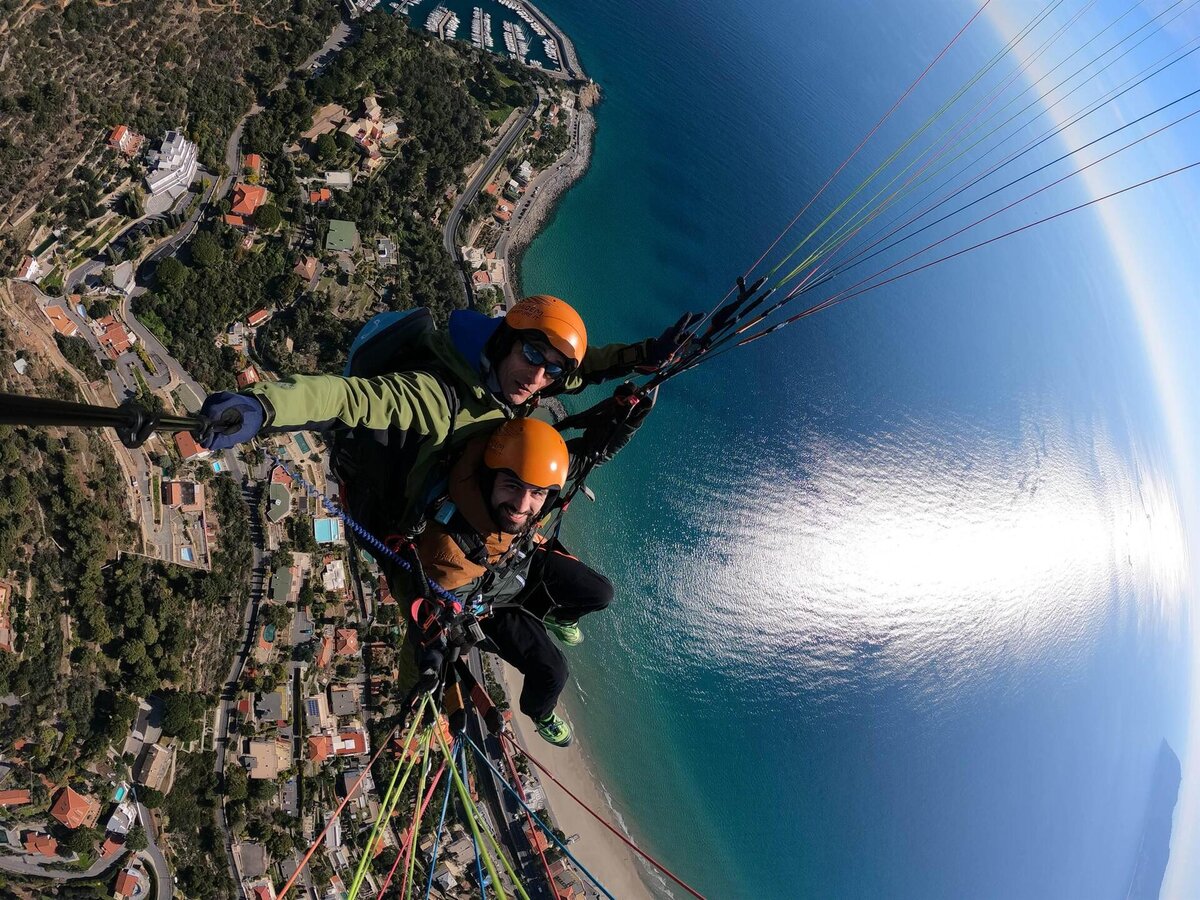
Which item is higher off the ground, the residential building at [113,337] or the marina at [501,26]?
the marina at [501,26]

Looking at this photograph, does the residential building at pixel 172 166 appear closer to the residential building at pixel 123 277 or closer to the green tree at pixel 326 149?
the residential building at pixel 123 277

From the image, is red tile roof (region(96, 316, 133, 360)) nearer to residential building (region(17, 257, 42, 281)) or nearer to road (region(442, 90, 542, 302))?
residential building (region(17, 257, 42, 281))

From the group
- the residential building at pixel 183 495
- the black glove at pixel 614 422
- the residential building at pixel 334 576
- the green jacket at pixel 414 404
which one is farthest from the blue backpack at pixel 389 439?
the residential building at pixel 183 495

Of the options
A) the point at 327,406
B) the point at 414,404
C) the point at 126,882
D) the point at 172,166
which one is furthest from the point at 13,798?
the point at 327,406

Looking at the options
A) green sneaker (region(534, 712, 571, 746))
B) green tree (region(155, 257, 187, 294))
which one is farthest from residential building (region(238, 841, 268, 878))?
green tree (region(155, 257, 187, 294))

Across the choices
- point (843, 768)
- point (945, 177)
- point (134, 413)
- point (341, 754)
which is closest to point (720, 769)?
point (843, 768)

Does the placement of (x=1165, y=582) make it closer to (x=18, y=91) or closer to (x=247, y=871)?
(x=247, y=871)
